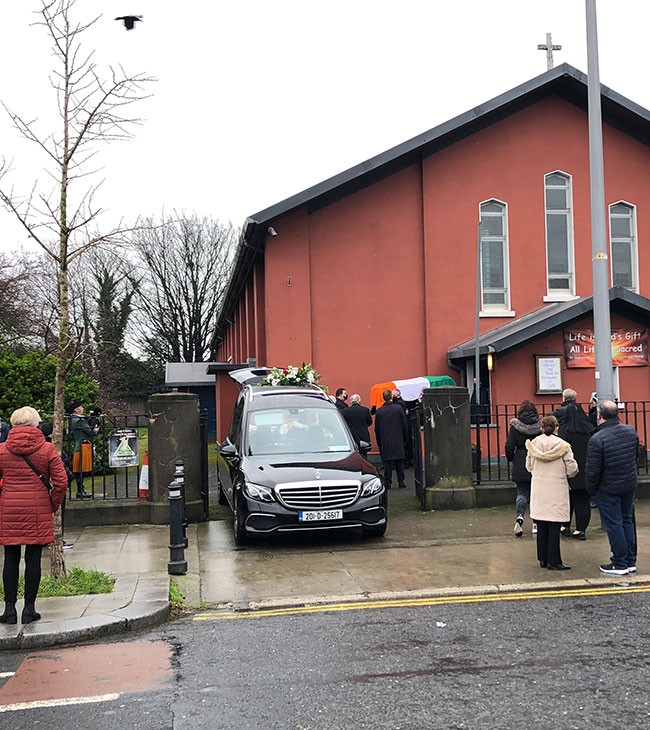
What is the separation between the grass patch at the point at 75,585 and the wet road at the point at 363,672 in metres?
1.15

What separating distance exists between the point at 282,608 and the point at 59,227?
4312 millimetres

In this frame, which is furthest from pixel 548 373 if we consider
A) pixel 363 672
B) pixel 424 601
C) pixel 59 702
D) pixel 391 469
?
pixel 59 702

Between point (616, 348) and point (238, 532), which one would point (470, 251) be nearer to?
point (616, 348)

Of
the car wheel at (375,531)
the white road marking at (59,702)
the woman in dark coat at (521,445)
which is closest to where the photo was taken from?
the white road marking at (59,702)

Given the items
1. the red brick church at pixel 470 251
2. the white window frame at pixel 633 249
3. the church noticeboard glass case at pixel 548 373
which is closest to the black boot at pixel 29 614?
the red brick church at pixel 470 251

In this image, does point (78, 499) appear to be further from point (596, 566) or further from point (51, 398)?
point (596, 566)

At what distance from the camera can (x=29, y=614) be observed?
21.9 feet

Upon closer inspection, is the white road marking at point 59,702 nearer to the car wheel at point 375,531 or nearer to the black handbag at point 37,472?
the black handbag at point 37,472

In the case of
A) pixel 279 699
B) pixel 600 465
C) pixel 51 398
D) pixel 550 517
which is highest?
pixel 51 398

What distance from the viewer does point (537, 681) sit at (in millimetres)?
5137

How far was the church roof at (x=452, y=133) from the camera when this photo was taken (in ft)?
56.2

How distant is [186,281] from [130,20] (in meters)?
42.5

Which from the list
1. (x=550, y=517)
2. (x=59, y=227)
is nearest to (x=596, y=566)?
(x=550, y=517)

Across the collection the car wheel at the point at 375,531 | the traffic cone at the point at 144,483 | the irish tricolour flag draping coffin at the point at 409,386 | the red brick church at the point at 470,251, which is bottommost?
the car wheel at the point at 375,531
